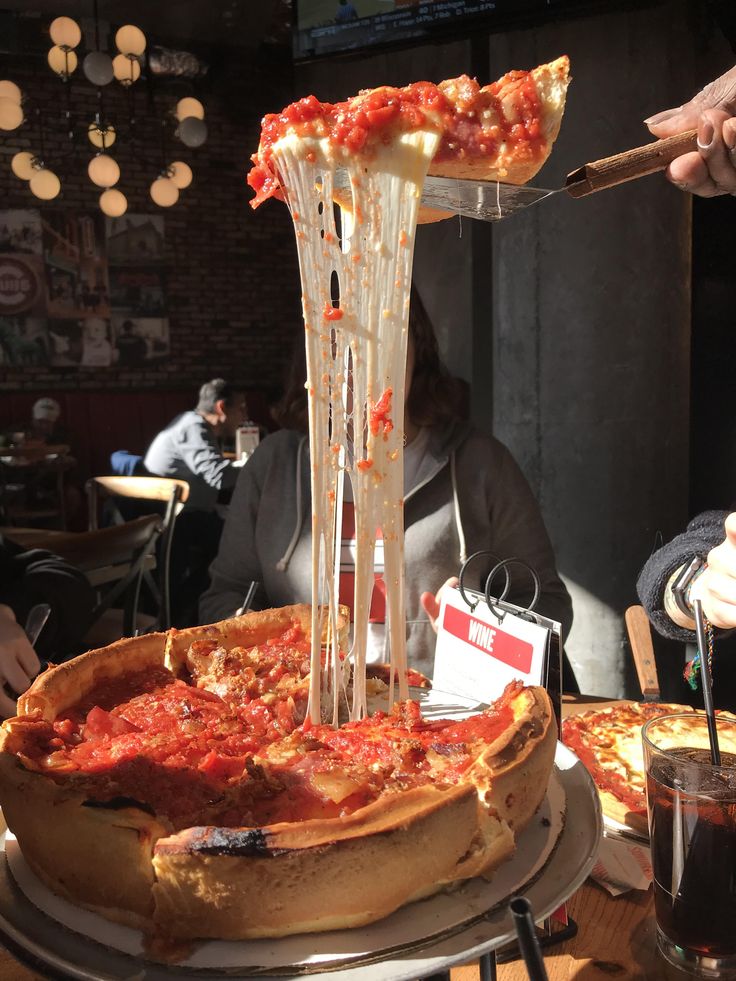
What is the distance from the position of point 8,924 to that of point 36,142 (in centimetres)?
854

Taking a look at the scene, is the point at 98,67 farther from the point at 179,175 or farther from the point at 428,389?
the point at 428,389

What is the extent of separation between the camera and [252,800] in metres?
0.87

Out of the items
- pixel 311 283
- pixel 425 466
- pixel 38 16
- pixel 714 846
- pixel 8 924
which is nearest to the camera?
pixel 8 924

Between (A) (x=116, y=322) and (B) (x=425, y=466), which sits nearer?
(B) (x=425, y=466)

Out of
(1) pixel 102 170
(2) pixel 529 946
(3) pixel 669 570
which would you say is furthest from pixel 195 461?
(2) pixel 529 946

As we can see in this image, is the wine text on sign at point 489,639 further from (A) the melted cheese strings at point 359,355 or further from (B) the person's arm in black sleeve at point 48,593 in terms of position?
(B) the person's arm in black sleeve at point 48,593

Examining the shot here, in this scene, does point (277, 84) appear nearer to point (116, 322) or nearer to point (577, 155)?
point (116, 322)

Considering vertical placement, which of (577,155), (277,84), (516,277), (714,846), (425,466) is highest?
(277,84)

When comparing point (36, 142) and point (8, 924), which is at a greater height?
point (36, 142)

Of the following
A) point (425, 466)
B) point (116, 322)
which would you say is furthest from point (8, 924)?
point (116, 322)

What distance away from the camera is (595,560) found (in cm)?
344

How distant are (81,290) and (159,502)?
4.30 m

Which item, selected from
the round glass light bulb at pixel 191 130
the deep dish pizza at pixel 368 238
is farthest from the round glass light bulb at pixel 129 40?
the deep dish pizza at pixel 368 238

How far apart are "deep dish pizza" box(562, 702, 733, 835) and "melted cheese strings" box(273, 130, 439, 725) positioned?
0.37 metres
